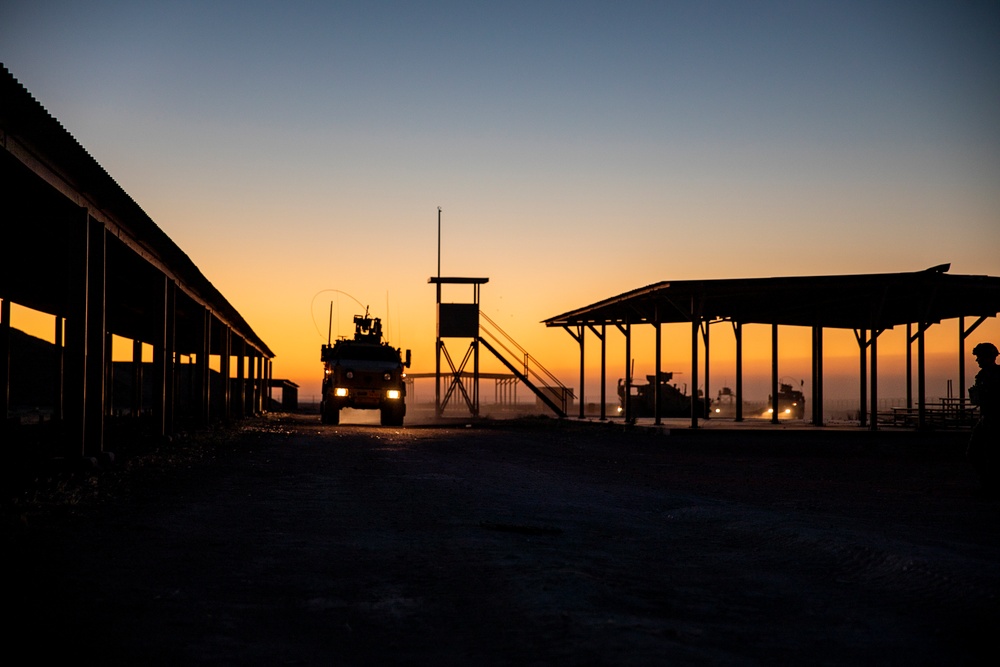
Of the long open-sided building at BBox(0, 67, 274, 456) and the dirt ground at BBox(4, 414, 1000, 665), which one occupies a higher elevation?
the long open-sided building at BBox(0, 67, 274, 456)

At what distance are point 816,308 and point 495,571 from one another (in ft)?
82.3

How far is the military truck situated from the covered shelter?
23.7 ft

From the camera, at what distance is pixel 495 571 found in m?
6.18

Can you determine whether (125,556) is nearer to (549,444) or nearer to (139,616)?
(139,616)

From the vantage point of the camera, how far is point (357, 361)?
31.1 metres

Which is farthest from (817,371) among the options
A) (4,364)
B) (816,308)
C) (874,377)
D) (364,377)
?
(4,364)

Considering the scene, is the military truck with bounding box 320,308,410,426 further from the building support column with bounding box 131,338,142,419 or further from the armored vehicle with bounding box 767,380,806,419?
the armored vehicle with bounding box 767,380,806,419

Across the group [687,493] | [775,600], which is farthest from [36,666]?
[687,493]

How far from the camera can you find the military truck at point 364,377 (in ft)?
101

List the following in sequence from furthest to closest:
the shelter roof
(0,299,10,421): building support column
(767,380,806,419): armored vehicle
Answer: (767,380,806,419): armored vehicle < the shelter roof < (0,299,10,421): building support column

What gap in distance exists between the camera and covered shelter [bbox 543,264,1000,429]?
24.5 metres

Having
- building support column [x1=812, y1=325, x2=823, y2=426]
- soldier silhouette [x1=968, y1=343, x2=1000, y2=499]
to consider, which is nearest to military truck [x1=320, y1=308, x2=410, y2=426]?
building support column [x1=812, y1=325, x2=823, y2=426]

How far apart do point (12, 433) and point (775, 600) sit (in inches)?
722

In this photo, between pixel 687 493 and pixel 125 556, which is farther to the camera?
pixel 687 493
